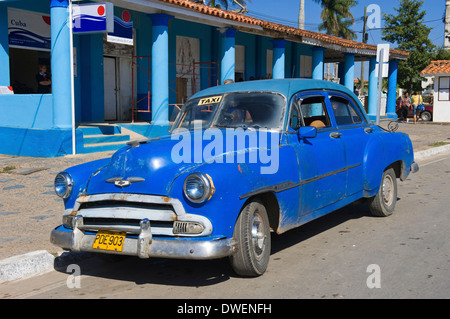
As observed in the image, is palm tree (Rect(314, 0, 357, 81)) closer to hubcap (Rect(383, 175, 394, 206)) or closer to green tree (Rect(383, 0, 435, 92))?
green tree (Rect(383, 0, 435, 92))

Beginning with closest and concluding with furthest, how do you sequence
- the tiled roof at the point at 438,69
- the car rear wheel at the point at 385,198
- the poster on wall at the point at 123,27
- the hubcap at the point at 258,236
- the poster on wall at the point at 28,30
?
the hubcap at the point at 258,236 < the car rear wheel at the point at 385,198 < the poster on wall at the point at 28,30 < the poster on wall at the point at 123,27 < the tiled roof at the point at 438,69

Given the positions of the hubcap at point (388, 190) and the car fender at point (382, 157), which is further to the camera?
the hubcap at point (388, 190)

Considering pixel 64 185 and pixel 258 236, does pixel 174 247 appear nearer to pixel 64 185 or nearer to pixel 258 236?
pixel 258 236

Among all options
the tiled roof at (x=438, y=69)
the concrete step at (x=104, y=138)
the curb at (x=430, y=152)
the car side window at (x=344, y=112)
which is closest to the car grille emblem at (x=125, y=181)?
the car side window at (x=344, y=112)

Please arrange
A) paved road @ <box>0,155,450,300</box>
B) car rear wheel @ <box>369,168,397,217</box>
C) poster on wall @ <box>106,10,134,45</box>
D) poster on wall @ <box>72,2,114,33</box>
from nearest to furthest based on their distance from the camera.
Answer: paved road @ <box>0,155,450,300</box> → car rear wheel @ <box>369,168,397,217</box> → poster on wall @ <box>72,2,114,33</box> → poster on wall @ <box>106,10,134,45</box>

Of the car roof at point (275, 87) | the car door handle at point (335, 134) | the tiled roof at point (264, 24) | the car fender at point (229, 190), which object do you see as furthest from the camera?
the tiled roof at point (264, 24)

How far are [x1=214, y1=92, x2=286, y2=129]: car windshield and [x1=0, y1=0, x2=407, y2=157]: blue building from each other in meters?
7.06

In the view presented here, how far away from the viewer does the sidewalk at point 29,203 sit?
5.60 m

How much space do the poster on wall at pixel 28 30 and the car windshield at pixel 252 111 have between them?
979 cm

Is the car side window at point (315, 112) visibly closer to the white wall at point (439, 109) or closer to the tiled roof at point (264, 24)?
the tiled roof at point (264, 24)

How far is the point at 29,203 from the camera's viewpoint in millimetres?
7520

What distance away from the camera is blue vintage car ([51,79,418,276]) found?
4.09 metres

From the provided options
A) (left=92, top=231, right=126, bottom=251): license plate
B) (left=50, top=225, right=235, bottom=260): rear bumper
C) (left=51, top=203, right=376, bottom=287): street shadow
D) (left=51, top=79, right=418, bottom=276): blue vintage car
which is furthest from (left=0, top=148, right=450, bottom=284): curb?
(left=50, top=225, right=235, bottom=260): rear bumper

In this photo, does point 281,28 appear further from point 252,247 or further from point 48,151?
point 252,247
